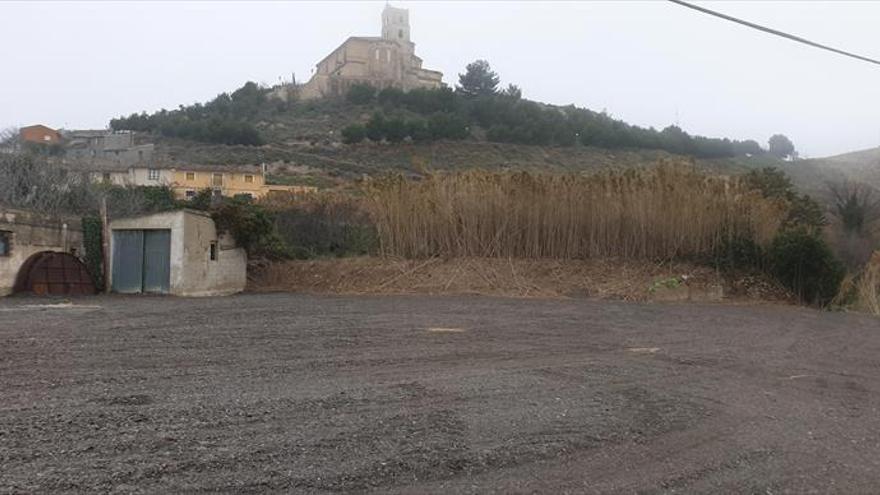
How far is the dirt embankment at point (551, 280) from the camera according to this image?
17.1m

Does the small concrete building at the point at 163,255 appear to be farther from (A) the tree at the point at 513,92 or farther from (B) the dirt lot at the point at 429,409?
(A) the tree at the point at 513,92

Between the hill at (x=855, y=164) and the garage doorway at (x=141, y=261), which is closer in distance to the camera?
the garage doorway at (x=141, y=261)

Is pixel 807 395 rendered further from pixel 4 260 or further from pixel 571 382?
pixel 4 260

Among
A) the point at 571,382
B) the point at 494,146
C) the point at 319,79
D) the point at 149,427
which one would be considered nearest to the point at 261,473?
the point at 149,427

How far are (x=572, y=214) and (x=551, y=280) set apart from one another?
197 centimetres

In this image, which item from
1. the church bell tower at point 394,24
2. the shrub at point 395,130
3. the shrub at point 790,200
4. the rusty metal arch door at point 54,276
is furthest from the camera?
the church bell tower at point 394,24

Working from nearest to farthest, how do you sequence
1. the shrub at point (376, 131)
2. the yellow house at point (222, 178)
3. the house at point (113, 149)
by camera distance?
the yellow house at point (222, 178) < the house at point (113, 149) < the shrub at point (376, 131)

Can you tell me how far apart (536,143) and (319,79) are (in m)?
49.1

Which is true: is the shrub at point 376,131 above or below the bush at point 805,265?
above

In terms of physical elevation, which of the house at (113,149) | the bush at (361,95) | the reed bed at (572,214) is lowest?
the reed bed at (572,214)

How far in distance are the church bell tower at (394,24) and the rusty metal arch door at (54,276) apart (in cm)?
11316

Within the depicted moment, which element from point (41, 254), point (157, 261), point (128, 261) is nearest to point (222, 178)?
point (128, 261)

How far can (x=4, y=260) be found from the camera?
17391mm

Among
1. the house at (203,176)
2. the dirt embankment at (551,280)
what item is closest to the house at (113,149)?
the house at (203,176)
